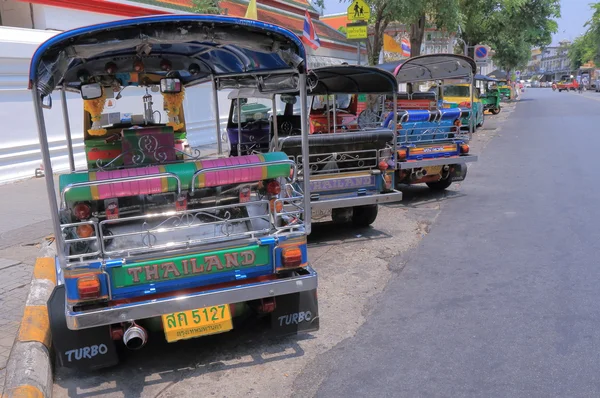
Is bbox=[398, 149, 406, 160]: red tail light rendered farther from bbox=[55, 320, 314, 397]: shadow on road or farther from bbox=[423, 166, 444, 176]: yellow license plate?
bbox=[55, 320, 314, 397]: shadow on road

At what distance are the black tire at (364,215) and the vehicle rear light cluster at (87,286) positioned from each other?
462 centimetres

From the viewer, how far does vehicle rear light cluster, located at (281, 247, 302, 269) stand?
406 cm

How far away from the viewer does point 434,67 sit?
1173 cm

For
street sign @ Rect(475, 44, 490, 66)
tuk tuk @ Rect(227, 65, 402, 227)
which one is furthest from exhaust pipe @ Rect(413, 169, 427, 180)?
street sign @ Rect(475, 44, 490, 66)

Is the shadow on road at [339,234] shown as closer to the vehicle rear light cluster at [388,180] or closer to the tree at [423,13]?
the vehicle rear light cluster at [388,180]

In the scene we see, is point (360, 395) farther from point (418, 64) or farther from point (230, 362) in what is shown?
point (418, 64)

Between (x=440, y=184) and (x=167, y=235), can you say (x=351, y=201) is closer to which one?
(x=167, y=235)

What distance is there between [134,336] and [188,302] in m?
0.42

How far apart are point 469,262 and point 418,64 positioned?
21.3 feet

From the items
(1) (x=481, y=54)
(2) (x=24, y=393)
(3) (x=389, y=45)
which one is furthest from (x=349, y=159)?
(1) (x=481, y=54)

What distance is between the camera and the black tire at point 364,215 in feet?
24.9

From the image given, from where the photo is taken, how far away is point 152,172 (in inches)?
160

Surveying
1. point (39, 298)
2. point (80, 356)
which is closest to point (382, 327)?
point (80, 356)

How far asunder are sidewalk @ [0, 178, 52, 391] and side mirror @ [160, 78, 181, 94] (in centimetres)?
246
